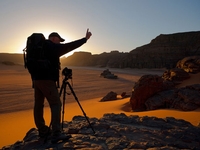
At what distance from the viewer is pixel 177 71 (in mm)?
12336

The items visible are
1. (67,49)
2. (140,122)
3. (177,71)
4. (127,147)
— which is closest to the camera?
(127,147)

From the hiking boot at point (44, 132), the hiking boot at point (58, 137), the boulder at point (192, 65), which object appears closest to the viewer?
the hiking boot at point (58, 137)

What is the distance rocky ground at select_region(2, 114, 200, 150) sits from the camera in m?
3.11

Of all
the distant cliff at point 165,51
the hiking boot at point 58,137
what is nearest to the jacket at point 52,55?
the hiking boot at point 58,137

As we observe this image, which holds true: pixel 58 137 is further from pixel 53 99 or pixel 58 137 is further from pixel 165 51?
pixel 165 51

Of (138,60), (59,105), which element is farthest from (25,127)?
(138,60)

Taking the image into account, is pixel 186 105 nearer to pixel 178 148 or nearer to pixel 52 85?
pixel 178 148

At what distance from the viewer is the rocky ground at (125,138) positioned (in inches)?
122

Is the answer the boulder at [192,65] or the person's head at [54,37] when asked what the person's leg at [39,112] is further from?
the boulder at [192,65]

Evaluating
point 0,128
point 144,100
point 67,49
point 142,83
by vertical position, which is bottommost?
point 0,128

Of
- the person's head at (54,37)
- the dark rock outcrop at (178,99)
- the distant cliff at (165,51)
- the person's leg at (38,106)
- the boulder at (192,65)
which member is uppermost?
the distant cliff at (165,51)

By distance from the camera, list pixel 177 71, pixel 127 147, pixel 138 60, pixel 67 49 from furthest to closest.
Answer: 1. pixel 138 60
2. pixel 177 71
3. pixel 67 49
4. pixel 127 147

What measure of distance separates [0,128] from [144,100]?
17.7 ft

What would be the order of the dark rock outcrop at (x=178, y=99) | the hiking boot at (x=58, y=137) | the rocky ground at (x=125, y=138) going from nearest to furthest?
the rocky ground at (x=125, y=138)
the hiking boot at (x=58, y=137)
the dark rock outcrop at (x=178, y=99)
